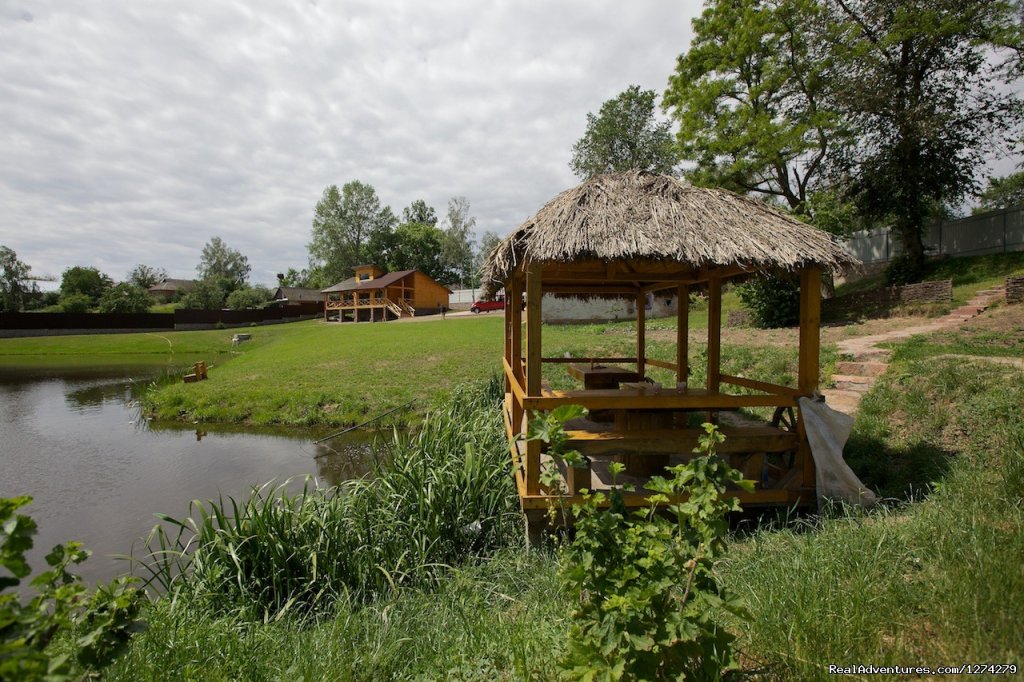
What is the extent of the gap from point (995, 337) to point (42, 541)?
14554mm

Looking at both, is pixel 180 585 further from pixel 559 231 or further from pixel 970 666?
pixel 970 666

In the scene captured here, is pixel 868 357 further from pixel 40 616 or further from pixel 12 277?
pixel 12 277

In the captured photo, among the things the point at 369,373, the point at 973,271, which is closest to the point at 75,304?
the point at 369,373

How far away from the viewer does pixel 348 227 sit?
6650cm

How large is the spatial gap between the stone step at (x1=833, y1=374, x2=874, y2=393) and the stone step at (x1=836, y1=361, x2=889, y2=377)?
0.42 feet

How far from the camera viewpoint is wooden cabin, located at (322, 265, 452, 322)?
158 ft

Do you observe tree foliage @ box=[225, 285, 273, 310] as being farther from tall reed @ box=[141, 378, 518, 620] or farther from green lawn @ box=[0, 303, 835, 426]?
tall reed @ box=[141, 378, 518, 620]

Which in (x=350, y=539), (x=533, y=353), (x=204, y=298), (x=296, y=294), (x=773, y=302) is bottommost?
(x=350, y=539)

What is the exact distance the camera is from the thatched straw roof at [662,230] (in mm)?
4586

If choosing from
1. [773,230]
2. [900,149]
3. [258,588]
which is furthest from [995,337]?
[900,149]

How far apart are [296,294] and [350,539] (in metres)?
70.2

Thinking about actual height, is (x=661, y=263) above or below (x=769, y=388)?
above

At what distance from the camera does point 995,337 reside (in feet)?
28.9

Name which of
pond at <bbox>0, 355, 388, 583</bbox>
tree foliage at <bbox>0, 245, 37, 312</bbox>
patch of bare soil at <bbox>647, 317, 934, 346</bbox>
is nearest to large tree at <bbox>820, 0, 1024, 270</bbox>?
patch of bare soil at <bbox>647, 317, 934, 346</bbox>
